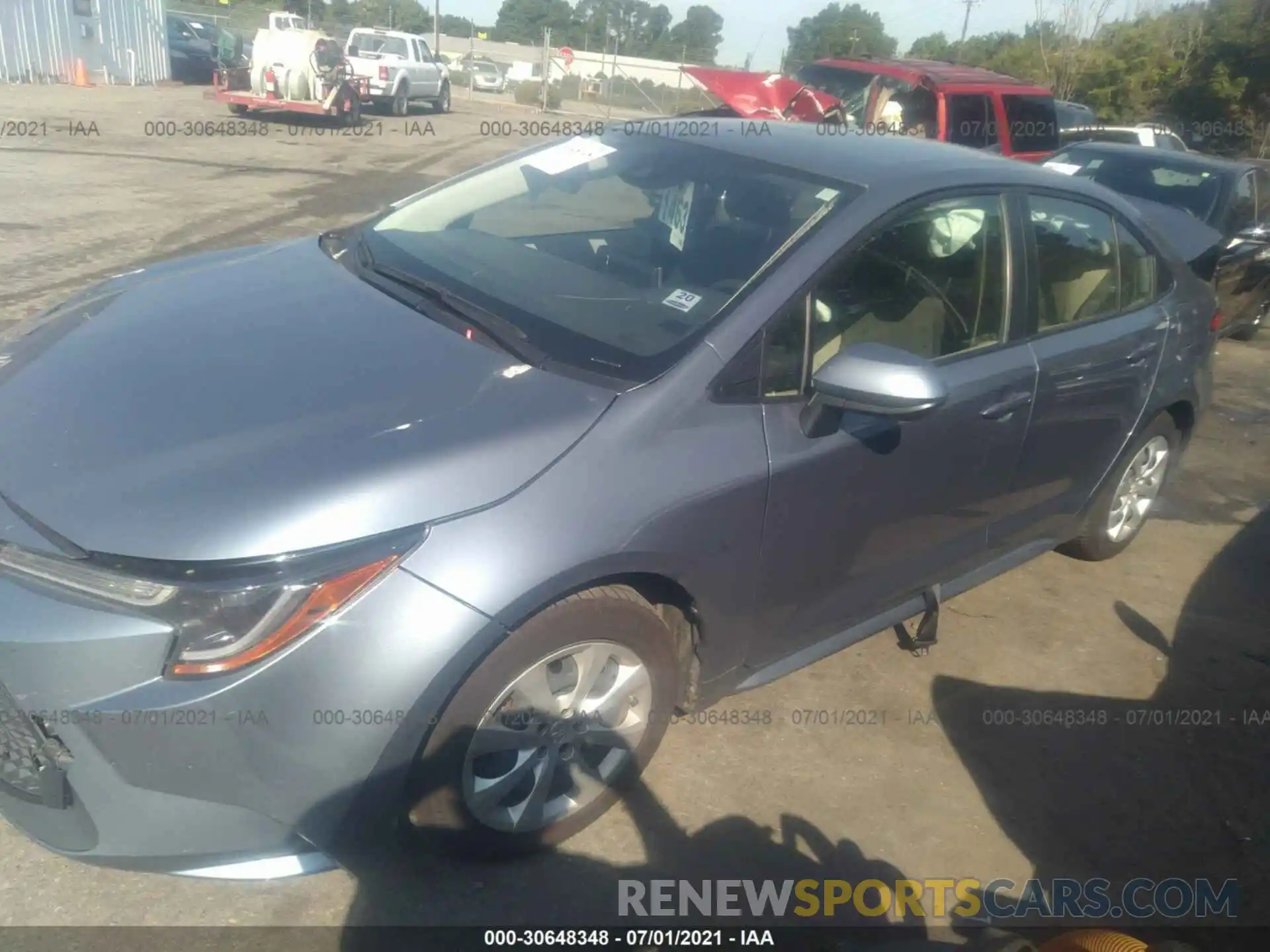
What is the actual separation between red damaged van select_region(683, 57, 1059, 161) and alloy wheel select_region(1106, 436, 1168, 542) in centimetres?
584

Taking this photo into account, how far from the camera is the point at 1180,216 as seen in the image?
20.4ft

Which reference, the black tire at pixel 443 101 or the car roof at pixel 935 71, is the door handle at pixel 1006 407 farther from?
the black tire at pixel 443 101

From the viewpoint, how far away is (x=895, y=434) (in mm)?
2951

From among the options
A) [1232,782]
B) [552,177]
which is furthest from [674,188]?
[1232,782]

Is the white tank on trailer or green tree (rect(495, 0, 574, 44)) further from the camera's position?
green tree (rect(495, 0, 574, 44))

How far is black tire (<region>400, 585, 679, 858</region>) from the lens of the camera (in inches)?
88.2

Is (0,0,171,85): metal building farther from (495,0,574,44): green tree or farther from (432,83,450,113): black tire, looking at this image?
(495,0,574,44): green tree

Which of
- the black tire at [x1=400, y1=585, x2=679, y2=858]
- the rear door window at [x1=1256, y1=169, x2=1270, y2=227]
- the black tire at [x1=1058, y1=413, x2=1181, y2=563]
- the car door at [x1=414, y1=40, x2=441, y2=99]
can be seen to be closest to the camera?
the black tire at [x1=400, y1=585, x2=679, y2=858]

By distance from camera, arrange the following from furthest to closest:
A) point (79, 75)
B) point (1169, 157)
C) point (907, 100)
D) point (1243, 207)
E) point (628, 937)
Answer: point (79, 75), point (907, 100), point (1169, 157), point (1243, 207), point (628, 937)

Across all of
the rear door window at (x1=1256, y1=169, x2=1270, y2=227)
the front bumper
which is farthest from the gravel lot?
the rear door window at (x1=1256, y1=169, x2=1270, y2=227)

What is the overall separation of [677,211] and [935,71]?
9099 mm

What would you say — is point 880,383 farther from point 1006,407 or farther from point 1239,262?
point 1239,262

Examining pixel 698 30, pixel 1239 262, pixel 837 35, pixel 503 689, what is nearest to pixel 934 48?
pixel 837 35

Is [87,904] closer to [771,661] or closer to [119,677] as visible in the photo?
[119,677]
